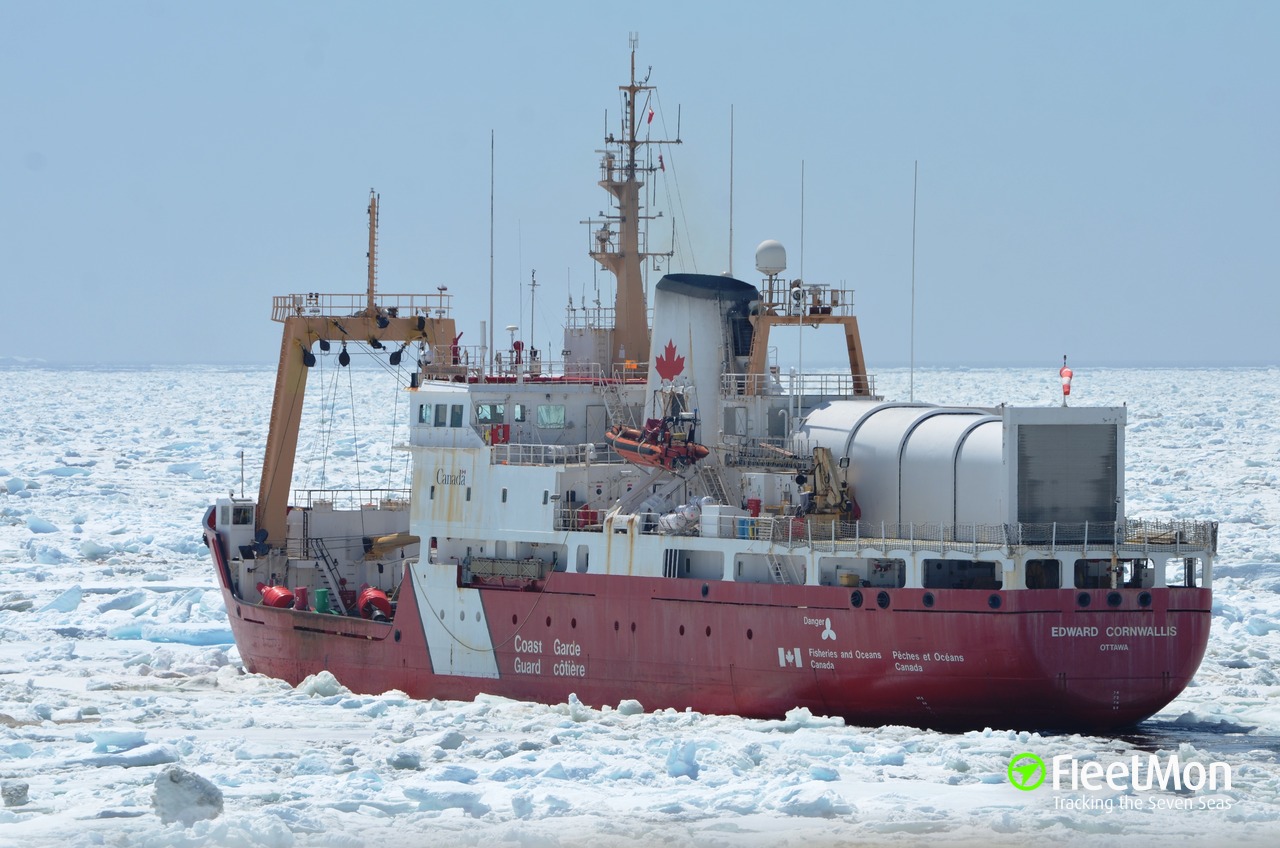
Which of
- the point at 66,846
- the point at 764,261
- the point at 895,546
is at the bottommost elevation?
the point at 66,846

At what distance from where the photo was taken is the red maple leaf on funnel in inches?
1100

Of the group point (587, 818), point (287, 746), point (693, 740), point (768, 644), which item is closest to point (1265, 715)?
point (768, 644)

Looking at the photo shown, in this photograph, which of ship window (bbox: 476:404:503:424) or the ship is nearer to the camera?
the ship

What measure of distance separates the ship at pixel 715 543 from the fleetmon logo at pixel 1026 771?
1787 mm

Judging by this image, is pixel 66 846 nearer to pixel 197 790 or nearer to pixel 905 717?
pixel 197 790

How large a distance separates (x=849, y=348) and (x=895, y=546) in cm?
590

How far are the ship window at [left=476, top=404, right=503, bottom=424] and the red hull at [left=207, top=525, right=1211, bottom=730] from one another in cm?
310

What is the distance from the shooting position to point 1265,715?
81.3ft

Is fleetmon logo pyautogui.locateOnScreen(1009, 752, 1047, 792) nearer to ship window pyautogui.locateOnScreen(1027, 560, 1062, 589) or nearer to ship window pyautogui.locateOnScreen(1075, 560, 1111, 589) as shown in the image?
ship window pyautogui.locateOnScreen(1027, 560, 1062, 589)

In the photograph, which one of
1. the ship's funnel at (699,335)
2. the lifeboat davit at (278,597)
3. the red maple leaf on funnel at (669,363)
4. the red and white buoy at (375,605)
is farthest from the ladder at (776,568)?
the lifeboat davit at (278,597)

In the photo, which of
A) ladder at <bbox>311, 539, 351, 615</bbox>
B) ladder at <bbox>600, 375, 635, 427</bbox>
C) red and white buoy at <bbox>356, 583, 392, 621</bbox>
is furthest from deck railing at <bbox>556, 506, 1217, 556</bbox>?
ladder at <bbox>311, 539, 351, 615</bbox>

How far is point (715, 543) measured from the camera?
25078mm

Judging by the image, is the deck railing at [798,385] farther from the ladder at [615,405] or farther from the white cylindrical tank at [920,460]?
the ladder at [615,405]

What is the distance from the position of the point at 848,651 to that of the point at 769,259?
23.5ft
